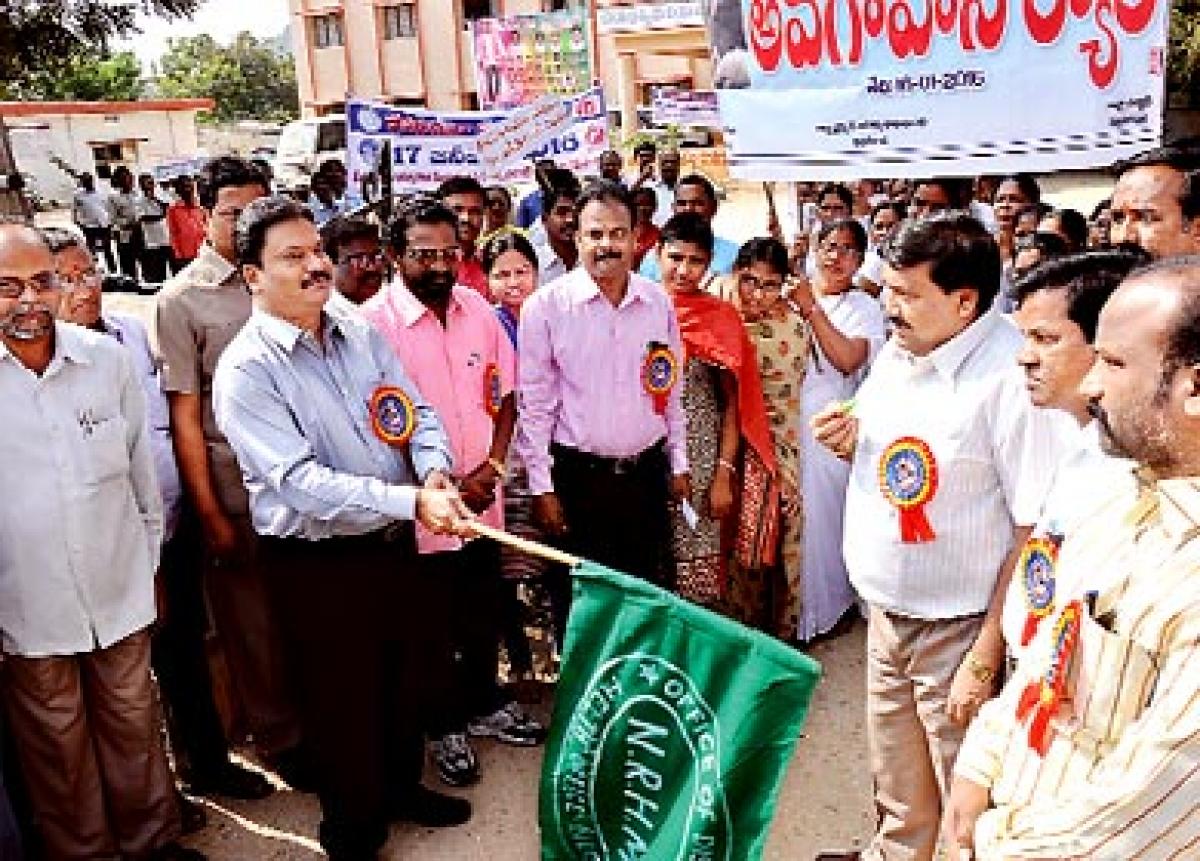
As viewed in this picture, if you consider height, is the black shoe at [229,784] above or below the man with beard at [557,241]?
below

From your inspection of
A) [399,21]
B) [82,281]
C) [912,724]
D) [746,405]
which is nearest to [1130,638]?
[912,724]

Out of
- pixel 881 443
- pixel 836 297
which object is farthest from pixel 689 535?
pixel 881 443

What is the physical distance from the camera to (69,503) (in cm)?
271

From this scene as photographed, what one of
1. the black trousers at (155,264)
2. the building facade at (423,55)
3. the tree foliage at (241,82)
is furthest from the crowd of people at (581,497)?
the tree foliage at (241,82)

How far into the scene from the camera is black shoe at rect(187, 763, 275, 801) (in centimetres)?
338

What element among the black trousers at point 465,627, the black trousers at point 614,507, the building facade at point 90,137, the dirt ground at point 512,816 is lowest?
the dirt ground at point 512,816

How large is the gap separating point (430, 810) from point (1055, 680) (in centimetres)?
214

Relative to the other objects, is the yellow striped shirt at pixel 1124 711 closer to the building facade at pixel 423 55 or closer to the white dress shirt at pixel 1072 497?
the white dress shirt at pixel 1072 497

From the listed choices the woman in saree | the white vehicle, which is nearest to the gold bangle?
the woman in saree

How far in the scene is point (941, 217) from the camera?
235cm

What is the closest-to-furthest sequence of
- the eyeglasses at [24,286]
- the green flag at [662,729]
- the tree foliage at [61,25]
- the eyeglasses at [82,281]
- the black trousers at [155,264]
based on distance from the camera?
the green flag at [662,729]
the eyeglasses at [24,286]
the eyeglasses at [82,281]
the tree foliage at [61,25]
the black trousers at [155,264]

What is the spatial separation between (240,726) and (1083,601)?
9.78 feet

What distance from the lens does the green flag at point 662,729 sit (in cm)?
183

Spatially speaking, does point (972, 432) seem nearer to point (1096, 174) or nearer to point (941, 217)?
point (941, 217)
